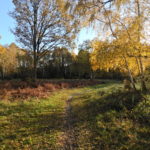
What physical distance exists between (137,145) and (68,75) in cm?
4871

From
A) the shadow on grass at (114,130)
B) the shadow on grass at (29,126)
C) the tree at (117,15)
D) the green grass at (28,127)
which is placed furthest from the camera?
the tree at (117,15)

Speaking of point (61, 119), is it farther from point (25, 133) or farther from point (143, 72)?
point (143, 72)

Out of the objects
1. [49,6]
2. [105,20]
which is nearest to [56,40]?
[49,6]

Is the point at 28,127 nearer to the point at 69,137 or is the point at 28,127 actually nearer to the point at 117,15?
the point at 69,137

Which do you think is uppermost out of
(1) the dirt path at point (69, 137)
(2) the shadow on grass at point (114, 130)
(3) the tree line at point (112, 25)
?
(3) the tree line at point (112, 25)

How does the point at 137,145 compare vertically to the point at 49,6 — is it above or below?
below

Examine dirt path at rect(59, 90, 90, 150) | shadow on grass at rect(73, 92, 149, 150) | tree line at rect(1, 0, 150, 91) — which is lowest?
dirt path at rect(59, 90, 90, 150)

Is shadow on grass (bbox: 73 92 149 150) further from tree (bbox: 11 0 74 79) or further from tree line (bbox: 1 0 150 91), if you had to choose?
tree (bbox: 11 0 74 79)

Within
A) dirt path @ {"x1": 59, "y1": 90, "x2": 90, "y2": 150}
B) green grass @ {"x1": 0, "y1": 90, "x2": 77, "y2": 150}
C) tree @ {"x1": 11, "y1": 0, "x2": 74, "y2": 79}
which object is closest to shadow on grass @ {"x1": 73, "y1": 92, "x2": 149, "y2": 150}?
dirt path @ {"x1": 59, "y1": 90, "x2": 90, "y2": 150}

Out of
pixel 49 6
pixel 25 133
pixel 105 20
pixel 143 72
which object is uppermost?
pixel 49 6

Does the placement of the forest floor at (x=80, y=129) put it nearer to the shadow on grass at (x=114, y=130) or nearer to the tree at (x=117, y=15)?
the shadow on grass at (x=114, y=130)

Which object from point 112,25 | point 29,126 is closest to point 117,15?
point 112,25

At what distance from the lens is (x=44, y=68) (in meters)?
52.9

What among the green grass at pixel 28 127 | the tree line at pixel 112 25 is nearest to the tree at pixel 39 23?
the tree line at pixel 112 25
